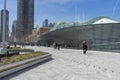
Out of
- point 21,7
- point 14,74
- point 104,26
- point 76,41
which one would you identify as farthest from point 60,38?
point 14,74

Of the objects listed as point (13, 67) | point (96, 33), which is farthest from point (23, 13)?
point (13, 67)

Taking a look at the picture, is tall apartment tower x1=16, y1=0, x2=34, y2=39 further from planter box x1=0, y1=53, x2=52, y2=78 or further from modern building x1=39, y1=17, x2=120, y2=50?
planter box x1=0, y1=53, x2=52, y2=78

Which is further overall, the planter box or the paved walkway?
the paved walkway

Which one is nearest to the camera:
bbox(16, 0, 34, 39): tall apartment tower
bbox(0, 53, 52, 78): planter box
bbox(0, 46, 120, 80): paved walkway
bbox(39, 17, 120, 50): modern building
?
bbox(0, 53, 52, 78): planter box

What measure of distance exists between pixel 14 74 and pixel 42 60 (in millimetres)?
6042

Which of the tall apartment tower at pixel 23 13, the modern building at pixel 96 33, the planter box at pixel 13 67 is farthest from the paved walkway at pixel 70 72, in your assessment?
the tall apartment tower at pixel 23 13

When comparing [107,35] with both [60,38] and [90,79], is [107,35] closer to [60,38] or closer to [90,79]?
[60,38]

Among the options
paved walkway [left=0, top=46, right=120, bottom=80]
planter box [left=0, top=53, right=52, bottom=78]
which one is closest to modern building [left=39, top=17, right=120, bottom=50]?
paved walkway [left=0, top=46, right=120, bottom=80]

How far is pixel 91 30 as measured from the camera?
215ft

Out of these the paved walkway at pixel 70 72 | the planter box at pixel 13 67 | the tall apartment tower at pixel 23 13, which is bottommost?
the paved walkway at pixel 70 72

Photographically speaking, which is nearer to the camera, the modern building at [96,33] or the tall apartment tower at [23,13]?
the modern building at [96,33]

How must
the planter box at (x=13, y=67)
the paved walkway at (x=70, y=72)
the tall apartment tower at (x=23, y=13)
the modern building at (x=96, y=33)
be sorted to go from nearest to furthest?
1. the planter box at (x=13, y=67)
2. the paved walkway at (x=70, y=72)
3. the modern building at (x=96, y=33)
4. the tall apartment tower at (x=23, y=13)

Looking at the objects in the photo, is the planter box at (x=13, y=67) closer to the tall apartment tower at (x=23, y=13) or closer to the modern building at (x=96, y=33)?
the modern building at (x=96, y=33)

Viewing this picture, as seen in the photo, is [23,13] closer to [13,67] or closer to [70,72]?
[70,72]
